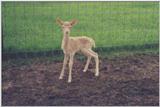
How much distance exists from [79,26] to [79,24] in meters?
0.06

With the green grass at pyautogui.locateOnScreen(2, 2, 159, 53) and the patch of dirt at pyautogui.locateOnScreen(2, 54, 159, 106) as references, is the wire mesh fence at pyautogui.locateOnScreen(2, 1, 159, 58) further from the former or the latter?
the patch of dirt at pyautogui.locateOnScreen(2, 54, 159, 106)

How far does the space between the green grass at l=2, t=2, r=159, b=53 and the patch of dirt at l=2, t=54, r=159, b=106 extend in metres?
0.49

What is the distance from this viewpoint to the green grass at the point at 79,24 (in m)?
6.31

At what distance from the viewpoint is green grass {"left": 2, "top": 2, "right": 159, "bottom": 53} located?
6.31 meters

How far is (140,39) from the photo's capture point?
6605mm

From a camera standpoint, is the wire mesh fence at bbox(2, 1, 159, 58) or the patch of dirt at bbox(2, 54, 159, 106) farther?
the wire mesh fence at bbox(2, 1, 159, 58)

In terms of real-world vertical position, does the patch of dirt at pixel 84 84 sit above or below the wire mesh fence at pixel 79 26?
below

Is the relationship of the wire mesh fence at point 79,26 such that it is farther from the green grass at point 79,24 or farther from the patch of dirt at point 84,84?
the patch of dirt at point 84,84

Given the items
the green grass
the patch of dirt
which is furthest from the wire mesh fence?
the patch of dirt

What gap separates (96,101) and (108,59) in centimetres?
128

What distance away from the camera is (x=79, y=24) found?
6711mm

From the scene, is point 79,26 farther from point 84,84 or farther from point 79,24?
point 84,84

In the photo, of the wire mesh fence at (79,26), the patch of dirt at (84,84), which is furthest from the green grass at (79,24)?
the patch of dirt at (84,84)

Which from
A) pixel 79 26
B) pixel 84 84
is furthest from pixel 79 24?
pixel 84 84
